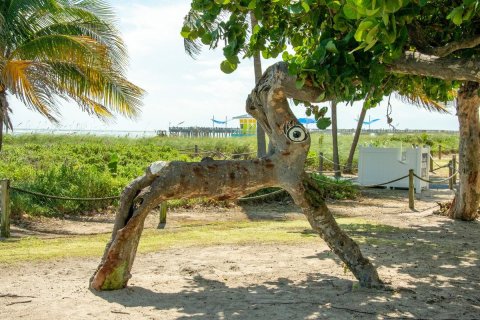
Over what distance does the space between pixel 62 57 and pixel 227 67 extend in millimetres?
8293

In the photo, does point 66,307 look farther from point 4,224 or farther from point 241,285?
point 4,224

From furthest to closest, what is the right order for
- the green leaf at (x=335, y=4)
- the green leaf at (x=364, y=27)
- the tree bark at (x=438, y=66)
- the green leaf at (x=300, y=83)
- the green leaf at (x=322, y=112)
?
the green leaf at (x=322, y=112) → the green leaf at (x=300, y=83) → the tree bark at (x=438, y=66) → the green leaf at (x=335, y=4) → the green leaf at (x=364, y=27)

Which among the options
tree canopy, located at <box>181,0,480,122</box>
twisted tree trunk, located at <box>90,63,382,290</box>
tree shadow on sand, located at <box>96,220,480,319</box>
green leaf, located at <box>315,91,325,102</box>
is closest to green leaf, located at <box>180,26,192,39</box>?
tree canopy, located at <box>181,0,480,122</box>

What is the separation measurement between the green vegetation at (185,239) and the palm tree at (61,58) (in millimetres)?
4297

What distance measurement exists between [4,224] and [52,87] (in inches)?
200

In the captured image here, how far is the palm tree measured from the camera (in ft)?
42.5

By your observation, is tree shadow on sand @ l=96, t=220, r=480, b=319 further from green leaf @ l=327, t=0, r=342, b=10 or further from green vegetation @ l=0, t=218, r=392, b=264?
green leaf @ l=327, t=0, r=342, b=10

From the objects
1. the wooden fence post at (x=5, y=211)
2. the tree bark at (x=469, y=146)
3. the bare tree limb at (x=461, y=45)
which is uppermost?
the bare tree limb at (x=461, y=45)

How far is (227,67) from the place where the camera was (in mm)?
5871

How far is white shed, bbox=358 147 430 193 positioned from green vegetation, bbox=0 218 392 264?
7095 mm

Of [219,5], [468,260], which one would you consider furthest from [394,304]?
[219,5]

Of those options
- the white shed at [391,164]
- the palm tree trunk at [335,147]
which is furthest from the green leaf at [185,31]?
the palm tree trunk at [335,147]

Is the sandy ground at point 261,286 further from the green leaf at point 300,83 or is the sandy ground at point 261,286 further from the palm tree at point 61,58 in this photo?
the palm tree at point 61,58

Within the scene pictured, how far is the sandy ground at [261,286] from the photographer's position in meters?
5.29
